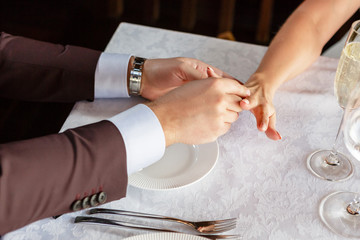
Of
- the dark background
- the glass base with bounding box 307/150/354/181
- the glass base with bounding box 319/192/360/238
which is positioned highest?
the glass base with bounding box 307/150/354/181

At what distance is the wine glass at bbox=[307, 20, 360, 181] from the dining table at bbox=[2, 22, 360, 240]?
0.02 m

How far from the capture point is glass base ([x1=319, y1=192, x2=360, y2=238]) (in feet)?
2.76

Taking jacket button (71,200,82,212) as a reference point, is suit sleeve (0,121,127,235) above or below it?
above

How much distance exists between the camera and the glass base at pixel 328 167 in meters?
0.95

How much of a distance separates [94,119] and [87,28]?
6.71 feet

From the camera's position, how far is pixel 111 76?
3.72 ft

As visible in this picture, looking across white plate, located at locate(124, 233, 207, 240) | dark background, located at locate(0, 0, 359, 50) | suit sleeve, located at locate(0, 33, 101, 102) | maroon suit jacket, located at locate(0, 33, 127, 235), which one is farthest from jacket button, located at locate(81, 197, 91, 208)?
dark background, located at locate(0, 0, 359, 50)

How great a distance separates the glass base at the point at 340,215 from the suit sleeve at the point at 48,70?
0.61 metres

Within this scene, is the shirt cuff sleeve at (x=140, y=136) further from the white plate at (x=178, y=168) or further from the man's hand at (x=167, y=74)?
the man's hand at (x=167, y=74)

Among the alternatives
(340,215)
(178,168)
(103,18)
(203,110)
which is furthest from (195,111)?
(103,18)

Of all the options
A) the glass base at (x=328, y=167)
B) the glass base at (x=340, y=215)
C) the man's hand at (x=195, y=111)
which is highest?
the man's hand at (x=195, y=111)

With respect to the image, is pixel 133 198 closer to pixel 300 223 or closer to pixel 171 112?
pixel 171 112

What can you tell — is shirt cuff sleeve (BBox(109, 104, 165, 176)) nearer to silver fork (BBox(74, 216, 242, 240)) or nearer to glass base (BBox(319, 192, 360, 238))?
silver fork (BBox(74, 216, 242, 240))

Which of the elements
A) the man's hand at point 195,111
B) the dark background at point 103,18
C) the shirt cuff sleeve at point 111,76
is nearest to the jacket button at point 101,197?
the man's hand at point 195,111
